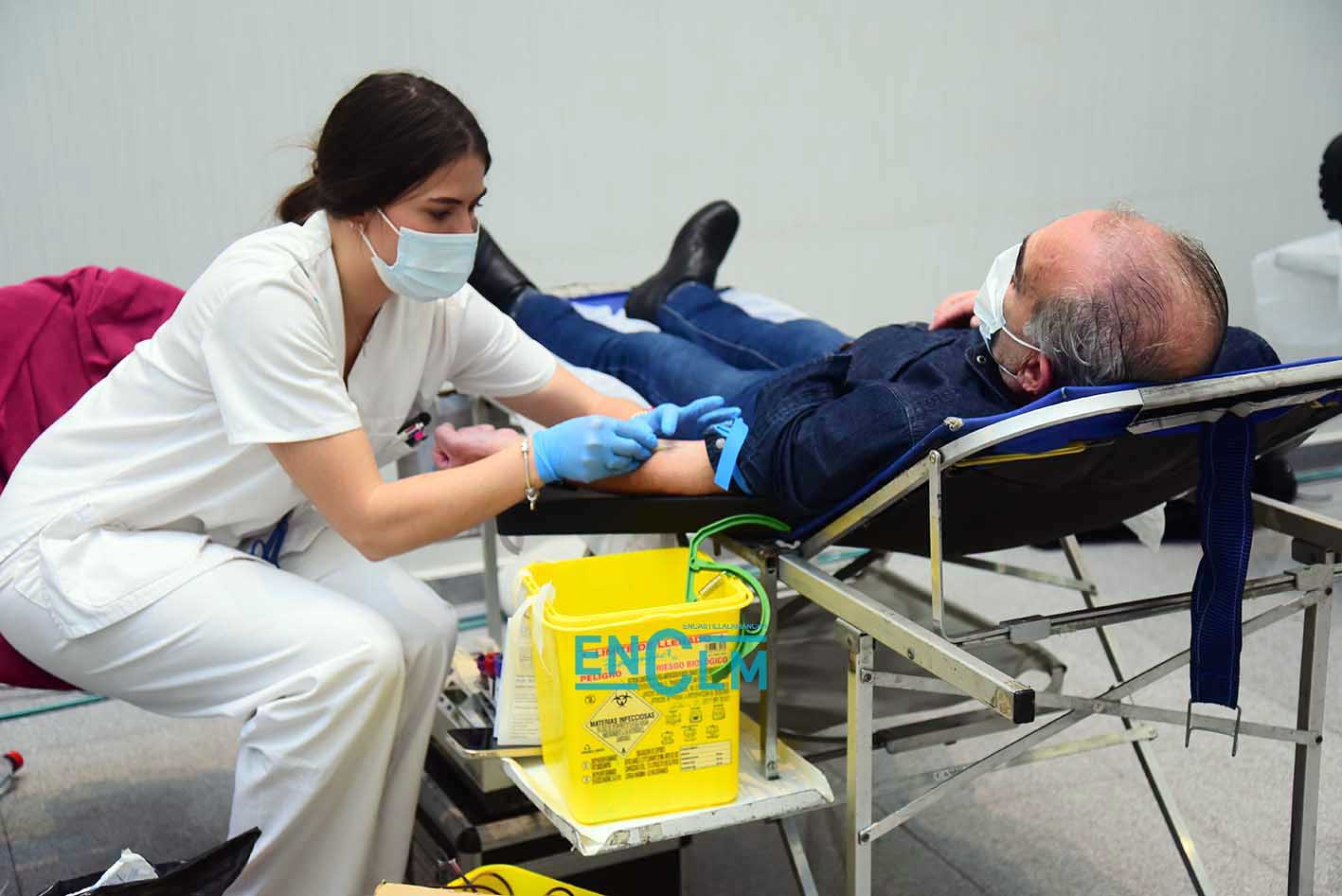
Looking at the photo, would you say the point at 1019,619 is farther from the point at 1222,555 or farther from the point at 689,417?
the point at 689,417

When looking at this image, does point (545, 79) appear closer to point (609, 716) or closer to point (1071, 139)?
point (1071, 139)

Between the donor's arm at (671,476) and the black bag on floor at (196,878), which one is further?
the donor's arm at (671,476)

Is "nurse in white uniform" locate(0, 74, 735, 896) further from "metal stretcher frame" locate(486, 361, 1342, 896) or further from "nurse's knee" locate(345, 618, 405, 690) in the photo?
"metal stretcher frame" locate(486, 361, 1342, 896)

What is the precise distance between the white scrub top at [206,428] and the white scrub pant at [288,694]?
54 mm

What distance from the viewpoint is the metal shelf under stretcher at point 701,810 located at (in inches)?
61.3

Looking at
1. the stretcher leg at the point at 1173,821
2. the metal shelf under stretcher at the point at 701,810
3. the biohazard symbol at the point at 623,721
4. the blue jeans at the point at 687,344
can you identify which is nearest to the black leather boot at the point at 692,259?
the blue jeans at the point at 687,344

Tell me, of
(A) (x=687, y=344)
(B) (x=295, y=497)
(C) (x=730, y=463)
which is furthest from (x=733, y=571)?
(A) (x=687, y=344)

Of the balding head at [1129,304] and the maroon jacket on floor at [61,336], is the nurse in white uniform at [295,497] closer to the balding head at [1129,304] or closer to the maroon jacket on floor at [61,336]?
the maroon jacket on floor at [61,336]

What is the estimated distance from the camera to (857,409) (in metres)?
1.59

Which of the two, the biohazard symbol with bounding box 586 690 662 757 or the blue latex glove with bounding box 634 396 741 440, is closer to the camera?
the biohazard symbol with bounding box 586 690 662 757

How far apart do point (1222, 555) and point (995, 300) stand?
403mm

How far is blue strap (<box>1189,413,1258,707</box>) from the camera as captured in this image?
1558mm

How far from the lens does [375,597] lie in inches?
79.7

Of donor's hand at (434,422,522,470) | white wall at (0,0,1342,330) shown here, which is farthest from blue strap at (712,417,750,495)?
white wall at (0,0,1342,330)
